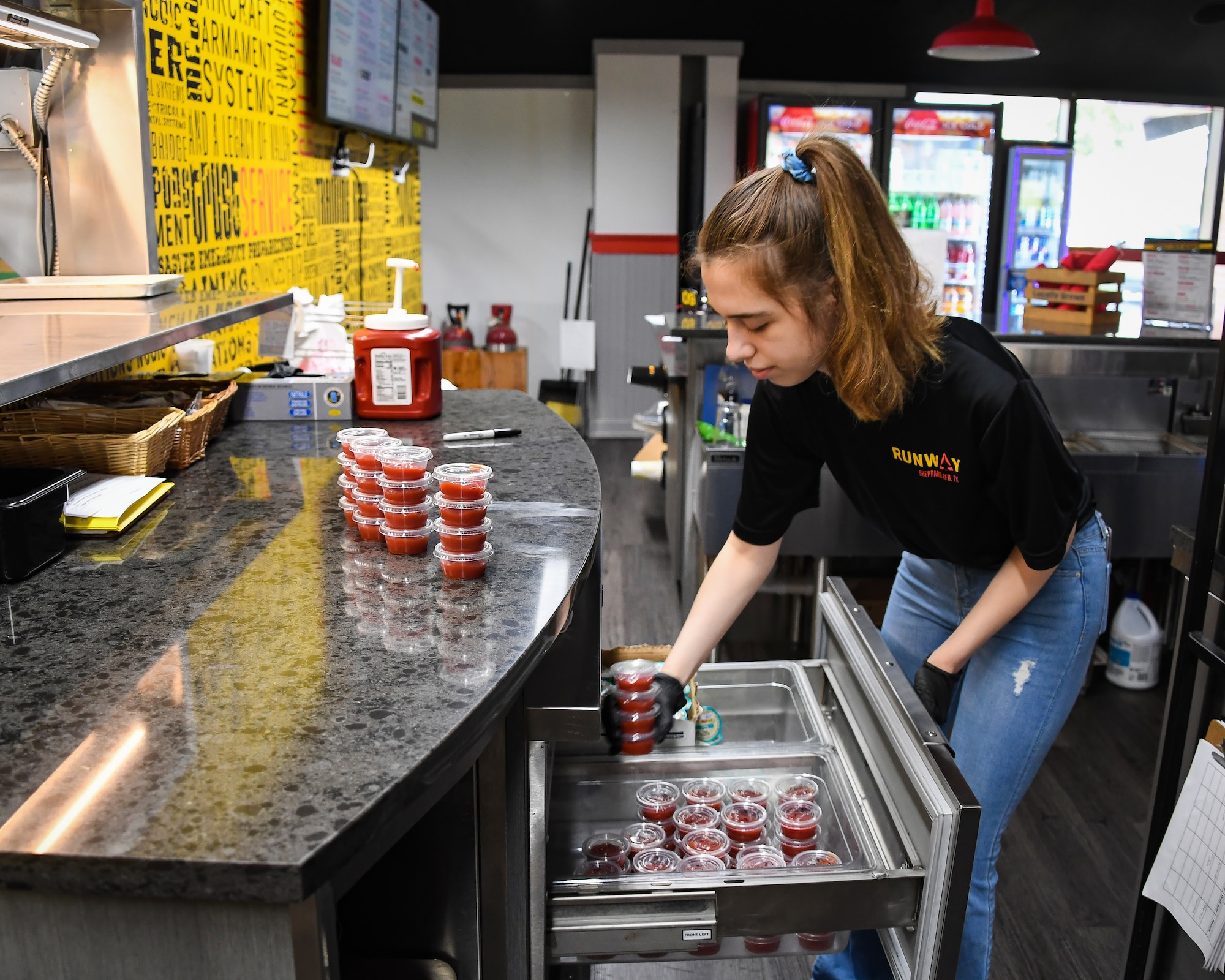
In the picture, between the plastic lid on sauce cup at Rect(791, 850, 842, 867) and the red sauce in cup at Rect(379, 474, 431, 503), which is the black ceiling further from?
the plastic lid on sauce cup at Rect(791, 850, 842, 867)

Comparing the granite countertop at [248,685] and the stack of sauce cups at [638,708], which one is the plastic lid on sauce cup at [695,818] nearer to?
the stack of sauce cups at [638,708]

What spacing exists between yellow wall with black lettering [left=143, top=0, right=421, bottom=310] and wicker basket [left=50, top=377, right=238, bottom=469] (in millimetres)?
512

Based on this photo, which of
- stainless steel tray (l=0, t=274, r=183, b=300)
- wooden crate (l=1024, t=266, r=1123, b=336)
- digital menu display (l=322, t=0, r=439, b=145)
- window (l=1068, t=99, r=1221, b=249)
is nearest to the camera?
stainless steel tray (l=0, t=274, r=183, b=300)

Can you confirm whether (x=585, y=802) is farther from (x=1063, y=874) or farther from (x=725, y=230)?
(x=1063, y=874)

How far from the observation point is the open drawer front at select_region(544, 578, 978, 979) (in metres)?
1.33

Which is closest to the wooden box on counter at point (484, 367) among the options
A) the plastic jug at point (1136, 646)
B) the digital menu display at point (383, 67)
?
the digital menu display at point (383, 67)

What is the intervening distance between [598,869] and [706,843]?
6.7 inches

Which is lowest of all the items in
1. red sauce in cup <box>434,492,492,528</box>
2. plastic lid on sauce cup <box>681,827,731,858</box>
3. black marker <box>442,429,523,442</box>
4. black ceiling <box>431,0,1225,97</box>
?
plastic lid on sauce cup <box>681,827,731,858</box>

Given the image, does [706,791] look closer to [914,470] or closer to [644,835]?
[644,835]

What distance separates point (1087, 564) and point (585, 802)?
36.3 inches

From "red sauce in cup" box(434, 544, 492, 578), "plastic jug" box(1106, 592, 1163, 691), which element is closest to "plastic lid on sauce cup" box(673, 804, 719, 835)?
"red sauce in cup" box(434, 544, 492, 578)

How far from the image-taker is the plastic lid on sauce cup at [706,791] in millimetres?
1671

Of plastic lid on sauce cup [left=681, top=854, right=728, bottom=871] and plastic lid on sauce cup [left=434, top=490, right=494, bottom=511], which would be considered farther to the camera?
plastic lid on sauce cup [left=681, top=854, right=728, bottom=871]

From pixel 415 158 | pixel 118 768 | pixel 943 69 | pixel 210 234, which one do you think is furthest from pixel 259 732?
pixel 943 69
